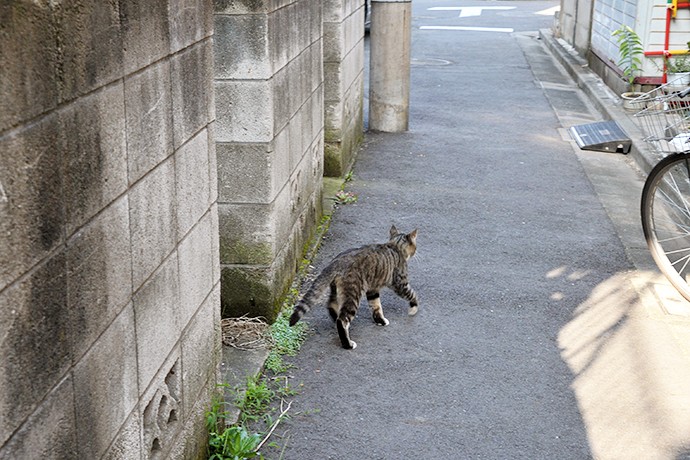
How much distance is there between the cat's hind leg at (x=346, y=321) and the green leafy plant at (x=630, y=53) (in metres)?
8.99

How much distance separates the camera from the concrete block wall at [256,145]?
598 centimetres

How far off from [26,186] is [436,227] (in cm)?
659

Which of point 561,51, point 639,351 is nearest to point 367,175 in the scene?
point 639,351

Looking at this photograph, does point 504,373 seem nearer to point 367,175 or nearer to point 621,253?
point 621,253

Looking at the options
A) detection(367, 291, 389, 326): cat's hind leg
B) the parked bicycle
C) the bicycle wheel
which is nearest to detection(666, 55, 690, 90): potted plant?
the bicycle wheel

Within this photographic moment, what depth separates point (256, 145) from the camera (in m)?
6.16

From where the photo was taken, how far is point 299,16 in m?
7.05

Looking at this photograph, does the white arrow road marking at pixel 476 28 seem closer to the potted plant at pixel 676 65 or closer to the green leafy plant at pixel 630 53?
the green leafy plant at pixel 630 53

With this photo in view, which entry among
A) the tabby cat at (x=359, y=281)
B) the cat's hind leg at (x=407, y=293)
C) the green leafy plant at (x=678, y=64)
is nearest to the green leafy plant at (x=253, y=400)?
the tabby cat at (x=359, y=281)

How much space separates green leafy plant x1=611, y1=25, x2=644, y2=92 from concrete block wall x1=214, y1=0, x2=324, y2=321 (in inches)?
314

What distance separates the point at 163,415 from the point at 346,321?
2405mm

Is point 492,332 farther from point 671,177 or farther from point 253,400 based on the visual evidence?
point 671,177

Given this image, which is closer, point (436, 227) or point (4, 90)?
point (4, 90)

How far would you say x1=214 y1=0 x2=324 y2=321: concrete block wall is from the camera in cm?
598
